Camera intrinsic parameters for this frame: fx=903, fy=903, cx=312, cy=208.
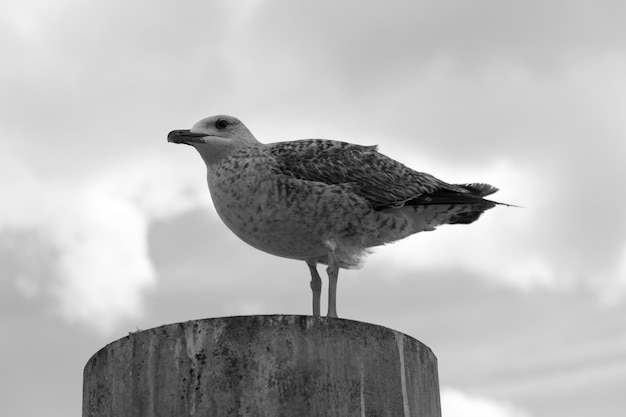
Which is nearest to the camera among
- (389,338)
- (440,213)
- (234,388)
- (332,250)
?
(234,388)

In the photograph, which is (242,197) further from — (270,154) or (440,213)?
(440,213)

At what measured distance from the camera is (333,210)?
25.7 ft

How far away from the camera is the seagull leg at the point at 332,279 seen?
7.75 metres

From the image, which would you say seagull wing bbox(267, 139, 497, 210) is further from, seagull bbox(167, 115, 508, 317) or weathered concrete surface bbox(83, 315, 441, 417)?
weathered concrete surface bbox(83, 315, 441, 417)

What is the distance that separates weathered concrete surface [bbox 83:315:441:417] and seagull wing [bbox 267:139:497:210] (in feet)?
7.25

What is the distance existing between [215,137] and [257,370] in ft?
10.2

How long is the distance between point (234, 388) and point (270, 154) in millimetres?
2965

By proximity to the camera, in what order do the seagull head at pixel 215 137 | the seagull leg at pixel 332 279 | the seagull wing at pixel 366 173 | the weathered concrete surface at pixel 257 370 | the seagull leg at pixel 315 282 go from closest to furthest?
the weathered concrete surface at pixel 257 370, the seagull leg at pixel 332 279, the seagull wing at pixel 366 173, the seagull head at pixel 215 137, the seagull leg at pixel 315 282

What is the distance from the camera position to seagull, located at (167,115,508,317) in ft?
25.5

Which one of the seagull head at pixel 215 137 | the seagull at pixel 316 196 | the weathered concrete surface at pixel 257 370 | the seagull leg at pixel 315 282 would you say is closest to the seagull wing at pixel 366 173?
the seagull at pixel 316 196

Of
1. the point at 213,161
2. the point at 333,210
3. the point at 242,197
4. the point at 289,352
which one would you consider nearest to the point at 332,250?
the point at 333,210

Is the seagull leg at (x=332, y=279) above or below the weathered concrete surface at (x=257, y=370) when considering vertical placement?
above

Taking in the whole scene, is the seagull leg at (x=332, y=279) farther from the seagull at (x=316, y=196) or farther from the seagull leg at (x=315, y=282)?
the seagull leg at (x=315, y=282)

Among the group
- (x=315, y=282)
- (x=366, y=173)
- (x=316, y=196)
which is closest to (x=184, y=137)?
(x=316, y=196)
